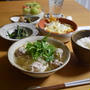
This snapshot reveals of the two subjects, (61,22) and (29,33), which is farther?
(61,22)

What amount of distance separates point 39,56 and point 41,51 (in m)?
0.03

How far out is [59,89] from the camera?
78 cm

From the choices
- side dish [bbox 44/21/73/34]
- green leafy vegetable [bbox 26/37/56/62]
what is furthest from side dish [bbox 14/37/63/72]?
side dish [bbox 44/21/73/34]

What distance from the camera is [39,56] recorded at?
85cm

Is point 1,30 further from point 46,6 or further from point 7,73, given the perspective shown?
point 46,6

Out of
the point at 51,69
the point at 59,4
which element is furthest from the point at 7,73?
the point at 59,4

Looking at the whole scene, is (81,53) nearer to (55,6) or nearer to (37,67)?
(37,67)

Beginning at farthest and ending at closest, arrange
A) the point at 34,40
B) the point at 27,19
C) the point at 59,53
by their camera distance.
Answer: the point at 27,19, the point at 34,40, the point at 59,53

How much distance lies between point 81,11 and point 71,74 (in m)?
0.95

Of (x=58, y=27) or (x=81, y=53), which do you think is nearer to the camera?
(x=81, y=53)

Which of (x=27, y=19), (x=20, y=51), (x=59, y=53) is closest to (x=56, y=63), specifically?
(x=59, y=53)

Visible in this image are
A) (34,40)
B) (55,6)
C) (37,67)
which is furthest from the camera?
(55,6)

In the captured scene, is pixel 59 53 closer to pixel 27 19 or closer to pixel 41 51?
pixel 41 51

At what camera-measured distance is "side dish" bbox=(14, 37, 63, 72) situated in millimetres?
815
